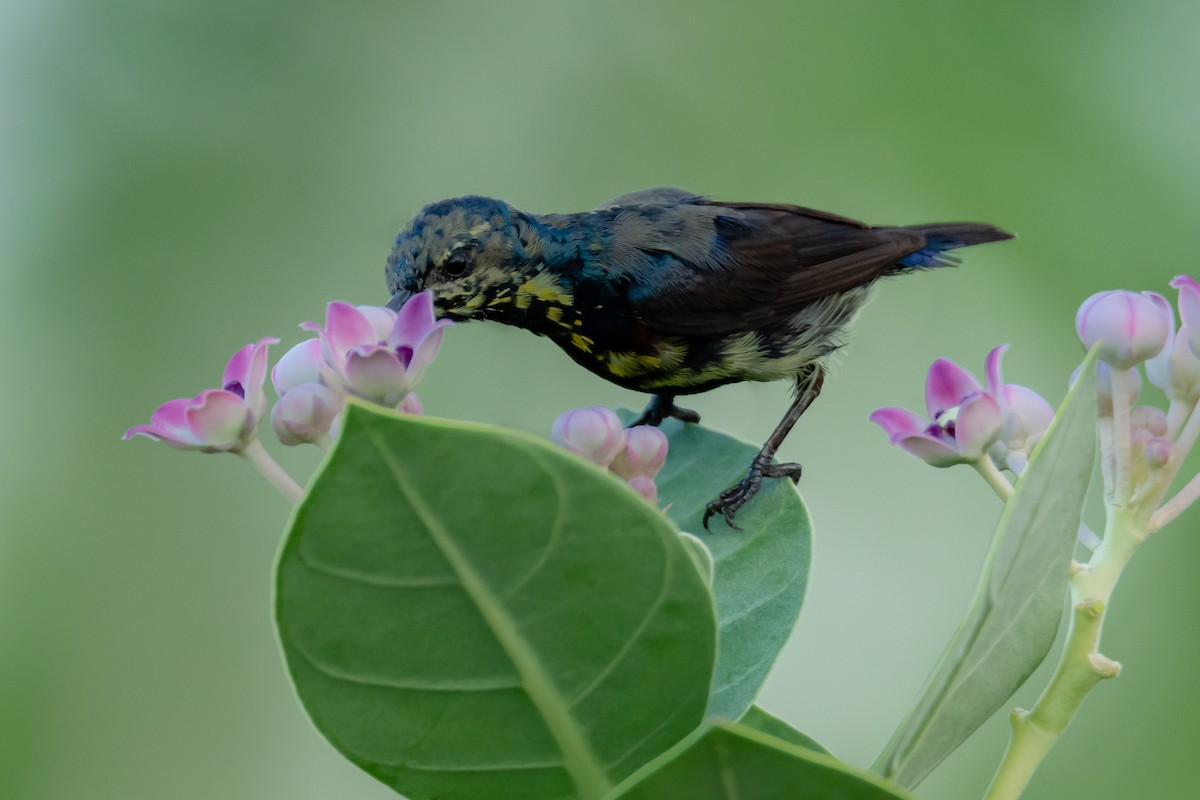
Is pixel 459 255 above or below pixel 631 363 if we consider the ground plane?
above

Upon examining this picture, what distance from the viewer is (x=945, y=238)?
2.94 meters

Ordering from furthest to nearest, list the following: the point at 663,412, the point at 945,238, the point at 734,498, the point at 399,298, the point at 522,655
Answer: the point at 945,238 → the point at 663,412 → the point at 399,298 → the point at 734,498 → the point at 522,655

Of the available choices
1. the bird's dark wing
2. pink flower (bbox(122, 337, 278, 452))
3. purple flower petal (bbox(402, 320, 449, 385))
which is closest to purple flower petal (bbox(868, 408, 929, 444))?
purple flower petal (bbox(402, 320, 449, 385))

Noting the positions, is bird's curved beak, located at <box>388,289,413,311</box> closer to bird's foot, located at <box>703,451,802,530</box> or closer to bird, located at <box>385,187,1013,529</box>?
bird, located at <box>385,187,1013,529</box>

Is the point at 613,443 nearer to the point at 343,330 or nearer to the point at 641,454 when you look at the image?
the point at 641,454

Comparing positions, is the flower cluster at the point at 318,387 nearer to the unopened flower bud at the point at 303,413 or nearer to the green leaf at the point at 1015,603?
the unopened flower bud at the point at 303,413

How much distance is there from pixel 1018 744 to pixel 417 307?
20.5 inches

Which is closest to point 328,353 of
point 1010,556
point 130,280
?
point 1010,556

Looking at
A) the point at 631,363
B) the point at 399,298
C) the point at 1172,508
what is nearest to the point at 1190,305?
the point at 1172,508

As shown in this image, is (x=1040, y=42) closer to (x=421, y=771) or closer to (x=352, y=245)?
(x=352, y=245)

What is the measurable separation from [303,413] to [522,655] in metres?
0.28

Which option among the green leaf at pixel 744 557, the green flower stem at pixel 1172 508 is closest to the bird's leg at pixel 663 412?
the green leaf at pixel 744 557

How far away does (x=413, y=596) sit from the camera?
0.70m

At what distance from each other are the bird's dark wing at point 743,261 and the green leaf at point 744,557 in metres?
1.12
